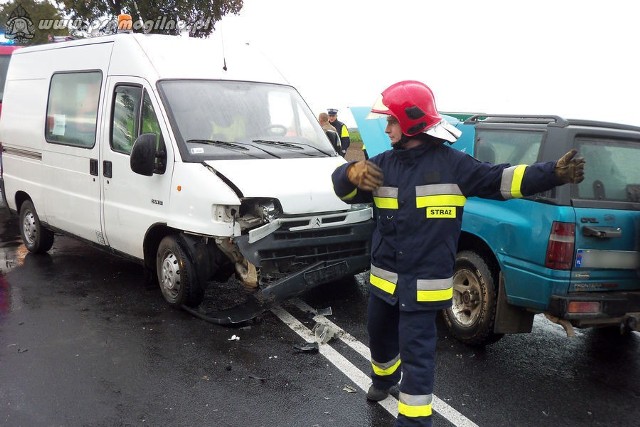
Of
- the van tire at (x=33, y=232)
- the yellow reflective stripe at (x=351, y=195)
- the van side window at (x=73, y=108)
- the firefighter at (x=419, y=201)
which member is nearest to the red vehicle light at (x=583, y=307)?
the firefighter at (x=419, y=201)

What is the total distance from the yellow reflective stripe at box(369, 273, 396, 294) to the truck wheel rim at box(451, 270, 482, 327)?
1.43 metres

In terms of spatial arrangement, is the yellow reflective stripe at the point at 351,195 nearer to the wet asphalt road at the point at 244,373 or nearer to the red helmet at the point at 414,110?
the red helmet at the point at 414,110

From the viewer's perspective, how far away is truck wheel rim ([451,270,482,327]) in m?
4.68

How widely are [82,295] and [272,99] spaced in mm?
2703

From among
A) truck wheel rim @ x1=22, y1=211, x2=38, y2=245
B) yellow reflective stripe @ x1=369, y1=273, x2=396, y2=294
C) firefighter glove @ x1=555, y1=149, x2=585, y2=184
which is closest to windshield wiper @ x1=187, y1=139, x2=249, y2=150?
yellow reflective stripe @ x1=369, y1=273, x2=396, y2=294

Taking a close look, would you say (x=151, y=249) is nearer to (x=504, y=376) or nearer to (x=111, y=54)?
(x=111, y=54)

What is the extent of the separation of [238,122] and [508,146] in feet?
8.03

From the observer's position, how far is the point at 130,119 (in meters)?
5.79

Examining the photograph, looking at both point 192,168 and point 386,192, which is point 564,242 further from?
point 192,168

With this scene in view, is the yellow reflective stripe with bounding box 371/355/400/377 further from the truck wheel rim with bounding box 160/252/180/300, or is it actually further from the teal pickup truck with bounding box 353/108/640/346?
the truck wheel rim with bounding box 160/252/180/300

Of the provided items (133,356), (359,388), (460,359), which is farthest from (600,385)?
(133,356)

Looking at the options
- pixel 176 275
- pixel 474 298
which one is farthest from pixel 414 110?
pixel 176 275

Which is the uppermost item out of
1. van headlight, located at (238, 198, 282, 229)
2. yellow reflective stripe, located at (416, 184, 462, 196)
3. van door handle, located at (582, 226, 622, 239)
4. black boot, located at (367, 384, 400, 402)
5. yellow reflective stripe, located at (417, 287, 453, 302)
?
yellow reflective stripe, located at (416, 184, 462, 196)

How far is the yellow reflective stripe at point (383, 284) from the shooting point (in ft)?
11.1
